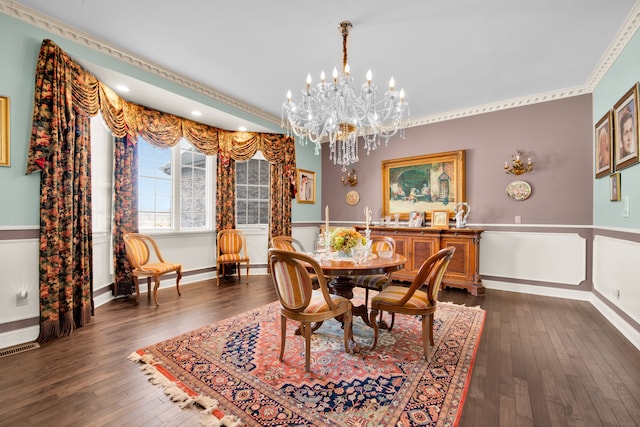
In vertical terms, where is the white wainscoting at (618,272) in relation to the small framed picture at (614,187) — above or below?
below

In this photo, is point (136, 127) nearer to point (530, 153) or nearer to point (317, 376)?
point (317, 376)

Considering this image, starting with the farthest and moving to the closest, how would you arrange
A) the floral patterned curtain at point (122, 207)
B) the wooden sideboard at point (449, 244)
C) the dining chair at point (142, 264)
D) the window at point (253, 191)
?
the window at point (253, 191), the wooden sideboard at point (449, 244), the floral patterned curtain at point (122, 207), the dining chair at point (142, 264)

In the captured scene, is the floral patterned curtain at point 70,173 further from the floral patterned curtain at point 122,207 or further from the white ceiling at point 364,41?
the white ceiling at point 364,41

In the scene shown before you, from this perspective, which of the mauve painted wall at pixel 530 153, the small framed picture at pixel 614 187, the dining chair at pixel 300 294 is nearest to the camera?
the dining chair at pixel 300 294

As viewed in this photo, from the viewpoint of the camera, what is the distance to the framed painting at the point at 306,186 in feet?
20.1

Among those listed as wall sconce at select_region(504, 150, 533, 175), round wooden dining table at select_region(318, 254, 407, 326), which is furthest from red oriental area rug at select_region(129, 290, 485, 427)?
wall sconce at select_region(504, 150, 533, 175)

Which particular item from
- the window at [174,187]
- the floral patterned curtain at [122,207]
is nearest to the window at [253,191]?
the window at [174,187]

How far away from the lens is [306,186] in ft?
20.7

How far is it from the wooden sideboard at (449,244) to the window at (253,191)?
2591 mm

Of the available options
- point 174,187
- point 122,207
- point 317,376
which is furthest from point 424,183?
point 122,207

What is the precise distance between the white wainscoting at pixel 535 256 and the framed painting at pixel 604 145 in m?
1.03

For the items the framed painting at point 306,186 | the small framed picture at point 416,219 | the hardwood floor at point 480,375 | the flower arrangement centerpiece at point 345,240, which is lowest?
the hardwood floor at point 480,375

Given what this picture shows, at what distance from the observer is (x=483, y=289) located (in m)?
4.26

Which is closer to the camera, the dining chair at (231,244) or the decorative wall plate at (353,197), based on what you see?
the dining chair at (231,244)
